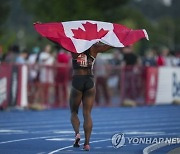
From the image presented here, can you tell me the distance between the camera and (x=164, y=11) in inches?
6284

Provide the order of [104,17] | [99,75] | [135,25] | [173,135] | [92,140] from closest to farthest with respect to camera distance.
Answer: [92,140] → [173,135] → [99,75] → [104,17] → [135,25]

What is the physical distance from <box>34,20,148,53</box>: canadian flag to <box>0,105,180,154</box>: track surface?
6.23 ft

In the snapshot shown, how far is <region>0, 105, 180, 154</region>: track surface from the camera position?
564 inches

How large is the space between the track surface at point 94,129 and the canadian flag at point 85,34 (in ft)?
6.23

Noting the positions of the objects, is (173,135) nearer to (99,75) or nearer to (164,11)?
(99,75)

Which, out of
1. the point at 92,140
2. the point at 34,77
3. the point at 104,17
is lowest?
the point at 92,140

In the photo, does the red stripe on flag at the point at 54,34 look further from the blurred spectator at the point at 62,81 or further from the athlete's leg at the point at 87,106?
the blurred spectator at the point at 62,81

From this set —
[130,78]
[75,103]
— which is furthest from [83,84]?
[130,78]

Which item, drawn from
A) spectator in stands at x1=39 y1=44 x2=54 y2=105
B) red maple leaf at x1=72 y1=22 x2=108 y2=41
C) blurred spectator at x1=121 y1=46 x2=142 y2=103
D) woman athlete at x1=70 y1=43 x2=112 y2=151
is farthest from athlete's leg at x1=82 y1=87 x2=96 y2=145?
blurred spectator at x1=121 y1=46 x2=142 y2=103

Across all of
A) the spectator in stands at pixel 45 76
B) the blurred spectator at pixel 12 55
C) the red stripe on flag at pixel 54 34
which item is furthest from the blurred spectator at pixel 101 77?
the red stripe on flag at pixel 54 34

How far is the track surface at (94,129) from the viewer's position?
14336 millimetres

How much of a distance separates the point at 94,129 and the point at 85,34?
4.83 metres

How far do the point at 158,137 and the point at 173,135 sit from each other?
1.90ft

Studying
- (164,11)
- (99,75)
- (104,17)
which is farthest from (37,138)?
(164,11)
